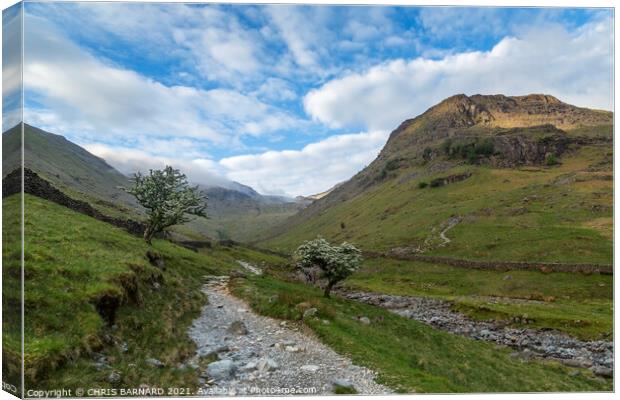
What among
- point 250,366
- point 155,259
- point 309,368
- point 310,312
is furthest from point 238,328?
point 155,259

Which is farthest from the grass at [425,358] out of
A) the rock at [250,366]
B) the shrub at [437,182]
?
the shrub at [437,182]

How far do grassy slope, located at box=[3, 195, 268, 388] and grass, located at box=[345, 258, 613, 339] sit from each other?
29.8 meters

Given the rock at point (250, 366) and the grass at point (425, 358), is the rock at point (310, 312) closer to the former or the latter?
the grass at point (425, 358)

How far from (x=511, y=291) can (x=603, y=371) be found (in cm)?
3285

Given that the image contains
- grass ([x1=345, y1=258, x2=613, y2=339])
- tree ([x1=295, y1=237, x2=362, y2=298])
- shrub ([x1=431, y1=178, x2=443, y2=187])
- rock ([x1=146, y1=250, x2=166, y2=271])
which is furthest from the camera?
shrub ([x1=431, y1=178, x2=443, y2=187])

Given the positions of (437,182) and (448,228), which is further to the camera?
(437,182)

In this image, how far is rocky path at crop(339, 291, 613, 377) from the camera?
2498cm

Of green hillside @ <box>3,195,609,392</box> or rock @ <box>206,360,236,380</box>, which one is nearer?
green hillside @ <box>3,195,609,392</box>

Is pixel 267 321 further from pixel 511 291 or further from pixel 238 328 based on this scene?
pixel 511 291

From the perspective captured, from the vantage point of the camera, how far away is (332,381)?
1436 centimetres

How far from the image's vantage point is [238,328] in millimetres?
19125

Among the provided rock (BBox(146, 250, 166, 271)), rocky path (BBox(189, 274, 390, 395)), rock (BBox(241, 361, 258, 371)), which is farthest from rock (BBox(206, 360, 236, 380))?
Result: rock (BBox(146, 250, 166, 271))

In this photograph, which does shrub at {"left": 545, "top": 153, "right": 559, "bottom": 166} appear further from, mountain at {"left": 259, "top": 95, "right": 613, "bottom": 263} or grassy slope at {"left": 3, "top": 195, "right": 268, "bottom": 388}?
grassy slope at {"left": 3, "top": 195, "right": 268, "bottom": 388}

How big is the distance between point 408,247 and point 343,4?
78394 mm
